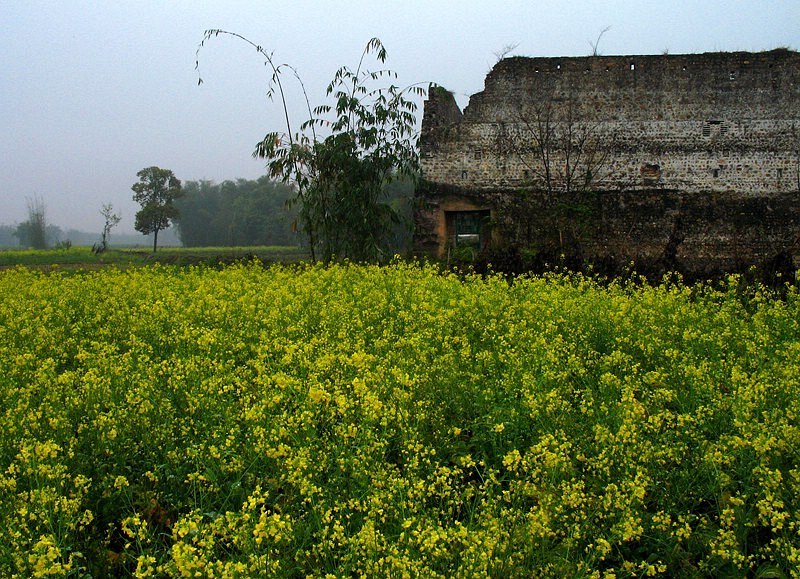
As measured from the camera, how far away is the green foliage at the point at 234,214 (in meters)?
54.7

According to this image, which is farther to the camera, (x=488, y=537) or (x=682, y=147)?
(x=682, y=147)

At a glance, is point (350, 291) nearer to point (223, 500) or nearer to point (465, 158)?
point (223, 500)

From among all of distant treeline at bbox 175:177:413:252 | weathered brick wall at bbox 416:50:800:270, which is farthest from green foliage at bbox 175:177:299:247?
weathered brick wall at bbox 416:50:800:270

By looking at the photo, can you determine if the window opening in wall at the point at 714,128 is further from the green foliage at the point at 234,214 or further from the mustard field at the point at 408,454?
the green foliage at the point at 234,214

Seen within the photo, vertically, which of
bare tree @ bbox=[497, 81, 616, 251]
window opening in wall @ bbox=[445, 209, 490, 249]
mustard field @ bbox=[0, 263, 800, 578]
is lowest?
mustard field @ bbox=[0, 263, 800, 578]

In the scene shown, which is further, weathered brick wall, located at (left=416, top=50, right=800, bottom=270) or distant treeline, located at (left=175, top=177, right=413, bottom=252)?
distant treeline, located at (left=175, top=177, right=413, bottom=252)

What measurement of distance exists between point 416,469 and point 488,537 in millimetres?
784

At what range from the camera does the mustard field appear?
261 cm

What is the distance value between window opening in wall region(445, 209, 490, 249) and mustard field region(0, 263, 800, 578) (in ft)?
28.0

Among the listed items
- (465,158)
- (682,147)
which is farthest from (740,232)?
(465,158)

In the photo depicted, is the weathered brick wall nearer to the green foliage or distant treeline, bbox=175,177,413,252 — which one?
distant treeline, bbox=175,177,413,252

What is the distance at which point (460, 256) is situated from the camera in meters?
12.8

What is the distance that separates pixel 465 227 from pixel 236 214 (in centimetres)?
4990

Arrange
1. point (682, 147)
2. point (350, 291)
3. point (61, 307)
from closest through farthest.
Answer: point (61, 307)
point (350, 291)
point (682, 147)
